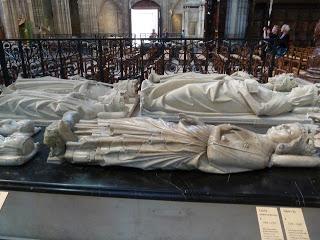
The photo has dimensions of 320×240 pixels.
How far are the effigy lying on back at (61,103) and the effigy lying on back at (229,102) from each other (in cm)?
32

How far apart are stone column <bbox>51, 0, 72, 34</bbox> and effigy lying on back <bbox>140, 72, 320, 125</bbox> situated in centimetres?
1673

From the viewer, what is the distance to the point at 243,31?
1015cm

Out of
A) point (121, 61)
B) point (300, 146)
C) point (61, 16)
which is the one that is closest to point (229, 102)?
point (300, 146)

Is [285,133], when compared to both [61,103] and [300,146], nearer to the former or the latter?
[300,146]

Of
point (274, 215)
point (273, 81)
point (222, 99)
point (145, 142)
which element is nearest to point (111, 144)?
point (145, 142)

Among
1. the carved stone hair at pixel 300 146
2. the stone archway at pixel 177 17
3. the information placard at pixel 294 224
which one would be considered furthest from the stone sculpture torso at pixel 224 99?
the stone archway at pixel 177 17

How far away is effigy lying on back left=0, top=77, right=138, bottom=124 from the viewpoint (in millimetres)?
2834

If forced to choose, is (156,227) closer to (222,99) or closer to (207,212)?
(207,212)

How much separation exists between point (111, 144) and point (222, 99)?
1.37 metres

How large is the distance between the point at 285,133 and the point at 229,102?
92 centimetres

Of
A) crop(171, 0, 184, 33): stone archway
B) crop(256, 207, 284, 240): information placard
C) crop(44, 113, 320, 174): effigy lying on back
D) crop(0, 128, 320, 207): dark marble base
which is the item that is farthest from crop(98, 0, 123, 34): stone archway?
crop(256, 207, 284, 240): information placard

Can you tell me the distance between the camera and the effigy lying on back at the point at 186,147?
1.98 m

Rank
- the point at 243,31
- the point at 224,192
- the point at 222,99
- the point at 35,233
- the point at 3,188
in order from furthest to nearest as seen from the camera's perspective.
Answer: the point at 243,31, the point at 222,99, the point at 35,233, the point at 3,188, the point at 224,192

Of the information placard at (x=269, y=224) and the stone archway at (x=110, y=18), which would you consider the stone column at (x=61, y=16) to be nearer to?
the stone archway at (x=110, y=18)
